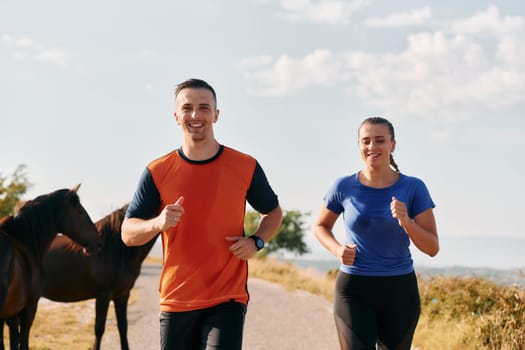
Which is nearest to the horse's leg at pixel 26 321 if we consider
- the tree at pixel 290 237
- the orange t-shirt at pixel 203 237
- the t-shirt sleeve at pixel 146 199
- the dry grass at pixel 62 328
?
the dry grass at pixel 62 328

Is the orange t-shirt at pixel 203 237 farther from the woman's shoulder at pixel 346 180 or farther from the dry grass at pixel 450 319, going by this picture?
the dry grass at pixel 450 319

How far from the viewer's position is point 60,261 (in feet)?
33.1

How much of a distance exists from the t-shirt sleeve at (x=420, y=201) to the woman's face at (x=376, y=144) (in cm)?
31

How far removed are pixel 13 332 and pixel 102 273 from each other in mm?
1532

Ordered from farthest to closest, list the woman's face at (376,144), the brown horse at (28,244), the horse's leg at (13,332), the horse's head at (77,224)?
the horse's head at (77,224)
the horse's leg at (13,332)
the brown horse at (28,244)
the woman's face at (376,144)

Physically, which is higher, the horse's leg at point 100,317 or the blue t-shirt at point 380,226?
the blue t-shirt at point 380,226

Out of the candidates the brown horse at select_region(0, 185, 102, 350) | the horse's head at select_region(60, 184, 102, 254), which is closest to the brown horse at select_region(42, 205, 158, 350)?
the horse's head at select_region(60, 184, 102, 254)

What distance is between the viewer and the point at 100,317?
9.27m

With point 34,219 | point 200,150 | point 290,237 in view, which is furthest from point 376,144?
point 290,237

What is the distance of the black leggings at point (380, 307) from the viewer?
5230 mm

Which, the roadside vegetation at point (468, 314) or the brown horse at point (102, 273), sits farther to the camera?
the brown horse at point (102, 273)

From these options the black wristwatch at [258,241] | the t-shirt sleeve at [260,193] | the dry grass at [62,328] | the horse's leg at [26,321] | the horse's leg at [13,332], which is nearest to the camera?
the black wristwatch at [258,241]

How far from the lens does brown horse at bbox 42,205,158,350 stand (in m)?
9.46

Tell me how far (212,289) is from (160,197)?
691 mm
